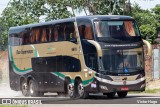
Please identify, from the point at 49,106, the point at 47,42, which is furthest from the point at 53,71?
the point at 49,106

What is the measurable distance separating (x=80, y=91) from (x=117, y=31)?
3350 mm

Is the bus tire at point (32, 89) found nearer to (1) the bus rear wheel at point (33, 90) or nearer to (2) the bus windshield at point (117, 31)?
(1) the bus rear wheel at point (33, 90)

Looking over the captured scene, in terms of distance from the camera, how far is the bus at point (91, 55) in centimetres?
2555

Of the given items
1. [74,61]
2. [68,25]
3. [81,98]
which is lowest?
[81,98]

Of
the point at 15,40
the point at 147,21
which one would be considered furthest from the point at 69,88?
the point at 147,21

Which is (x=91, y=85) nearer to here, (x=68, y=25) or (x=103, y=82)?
(x=103, y=82)

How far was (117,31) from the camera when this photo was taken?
26047mm

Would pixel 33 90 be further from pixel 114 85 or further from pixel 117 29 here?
pixel 117 29

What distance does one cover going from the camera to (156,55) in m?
36.7

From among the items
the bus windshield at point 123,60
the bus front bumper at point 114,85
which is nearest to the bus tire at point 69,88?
the bus front bumper at point 114,85

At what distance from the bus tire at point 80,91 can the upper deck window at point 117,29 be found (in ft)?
9.03

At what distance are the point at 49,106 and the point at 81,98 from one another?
16.5 feet

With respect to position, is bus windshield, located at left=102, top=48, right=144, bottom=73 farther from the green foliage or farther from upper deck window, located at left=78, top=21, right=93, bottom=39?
the green foliage

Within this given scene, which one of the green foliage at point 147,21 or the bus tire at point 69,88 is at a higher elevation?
the green foliage at point 147,21
